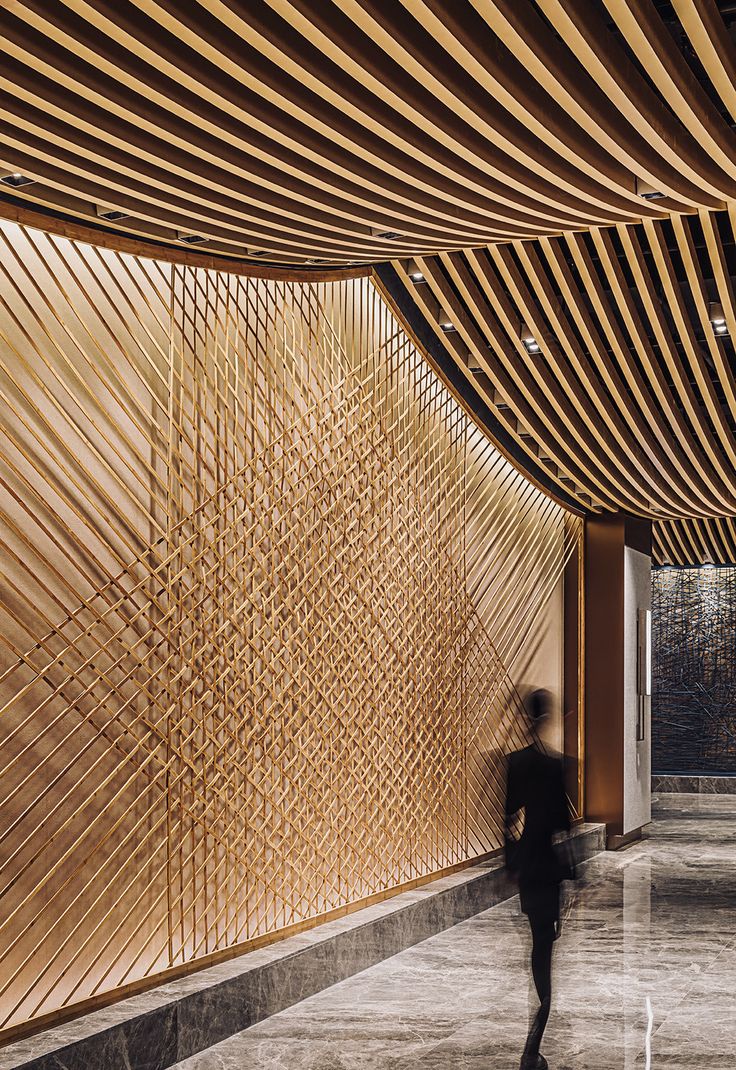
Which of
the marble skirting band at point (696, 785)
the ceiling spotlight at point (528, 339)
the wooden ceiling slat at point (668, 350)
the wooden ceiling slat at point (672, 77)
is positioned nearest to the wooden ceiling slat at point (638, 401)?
the wooden ceiling slat at point (668, 350)

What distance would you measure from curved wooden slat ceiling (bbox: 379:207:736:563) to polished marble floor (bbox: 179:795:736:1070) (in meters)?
2.83

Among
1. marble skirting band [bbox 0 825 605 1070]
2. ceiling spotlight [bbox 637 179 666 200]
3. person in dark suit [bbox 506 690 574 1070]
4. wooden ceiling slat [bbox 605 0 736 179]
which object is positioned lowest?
marble skirting band [bbox 0 825 605 1070]

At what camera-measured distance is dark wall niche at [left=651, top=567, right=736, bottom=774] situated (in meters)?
14.6

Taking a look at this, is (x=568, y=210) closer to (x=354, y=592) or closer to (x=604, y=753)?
(x=354, y=592)

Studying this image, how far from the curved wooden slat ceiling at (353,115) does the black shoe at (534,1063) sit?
285 cm

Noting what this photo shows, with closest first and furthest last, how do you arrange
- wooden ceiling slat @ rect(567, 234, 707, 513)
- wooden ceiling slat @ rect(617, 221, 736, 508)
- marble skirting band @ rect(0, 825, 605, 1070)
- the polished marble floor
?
marble skirting band @ rect(0, 825, 605, 1070) < the polished marble floor < wooden ceiling slat @ rect(617, 221, 736, 508) < wooden ceiling slat @ rect(567, 234, 707, 513)

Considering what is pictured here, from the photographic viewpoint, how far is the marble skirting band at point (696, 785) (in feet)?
45.9

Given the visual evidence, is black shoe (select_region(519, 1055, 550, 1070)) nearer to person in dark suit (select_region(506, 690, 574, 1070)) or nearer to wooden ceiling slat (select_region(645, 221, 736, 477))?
person in dark suit (select_region(506, 690, 574, 1070))

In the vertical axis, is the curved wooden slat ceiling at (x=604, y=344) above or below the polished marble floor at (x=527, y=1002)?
above

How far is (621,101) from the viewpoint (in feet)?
10.5

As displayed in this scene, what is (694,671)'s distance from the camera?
1473 centimetres

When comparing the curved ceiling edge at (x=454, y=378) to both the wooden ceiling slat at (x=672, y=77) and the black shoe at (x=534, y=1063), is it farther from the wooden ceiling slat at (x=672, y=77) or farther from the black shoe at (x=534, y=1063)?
the black shoe at (x=534, y=1063)

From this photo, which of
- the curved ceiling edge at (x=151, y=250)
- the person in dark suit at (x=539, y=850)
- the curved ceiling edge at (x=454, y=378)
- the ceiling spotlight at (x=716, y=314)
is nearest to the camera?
the curved ceiling edge at (x=151, y=250)

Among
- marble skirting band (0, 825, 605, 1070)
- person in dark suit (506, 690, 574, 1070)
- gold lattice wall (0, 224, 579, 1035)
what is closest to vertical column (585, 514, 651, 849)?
gold lattice wall (0, 224, 579, 1035)
